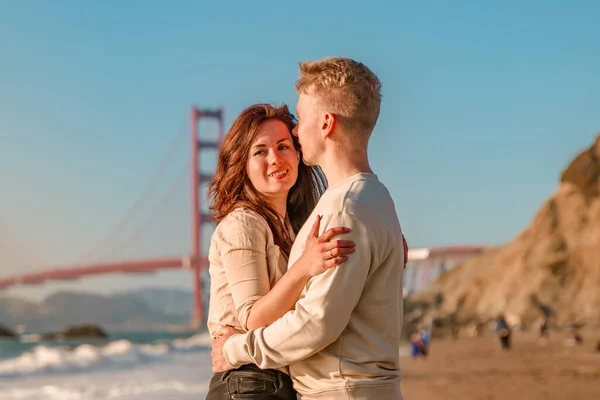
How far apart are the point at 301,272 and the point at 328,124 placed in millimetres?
263

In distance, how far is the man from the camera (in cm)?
154

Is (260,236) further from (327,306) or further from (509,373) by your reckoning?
(509,373)

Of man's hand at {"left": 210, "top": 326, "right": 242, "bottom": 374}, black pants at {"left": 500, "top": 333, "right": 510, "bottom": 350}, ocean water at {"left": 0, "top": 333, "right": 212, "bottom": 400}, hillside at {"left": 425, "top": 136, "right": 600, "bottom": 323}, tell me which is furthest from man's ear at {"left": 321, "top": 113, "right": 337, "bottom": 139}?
hillside at {"left": 425, "top": 136, "right": 600, "bottom": 323}

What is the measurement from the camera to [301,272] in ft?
5.16

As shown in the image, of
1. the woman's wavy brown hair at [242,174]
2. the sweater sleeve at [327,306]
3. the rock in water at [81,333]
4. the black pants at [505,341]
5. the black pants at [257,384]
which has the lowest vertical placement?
the rock in water at [81,333]

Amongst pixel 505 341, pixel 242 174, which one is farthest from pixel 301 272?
pixel 505 341

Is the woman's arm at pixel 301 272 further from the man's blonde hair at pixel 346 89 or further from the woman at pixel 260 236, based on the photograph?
the man's blonde hair at pixel 346 89

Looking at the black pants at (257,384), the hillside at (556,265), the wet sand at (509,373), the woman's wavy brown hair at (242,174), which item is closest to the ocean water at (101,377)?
the wet sand at (509,373)

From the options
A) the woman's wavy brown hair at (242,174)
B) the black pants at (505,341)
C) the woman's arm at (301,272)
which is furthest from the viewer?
the black pants at (505,341)

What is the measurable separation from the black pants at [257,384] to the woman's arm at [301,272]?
0.35 feet

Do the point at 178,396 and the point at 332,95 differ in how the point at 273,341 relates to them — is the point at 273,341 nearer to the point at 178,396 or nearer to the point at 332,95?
the point at 332,95

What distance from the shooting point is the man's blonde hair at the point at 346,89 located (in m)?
1.58

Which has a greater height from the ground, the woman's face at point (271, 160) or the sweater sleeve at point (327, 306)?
the woman's face at point (271, 160)

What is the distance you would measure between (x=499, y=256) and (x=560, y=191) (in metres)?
2.78
